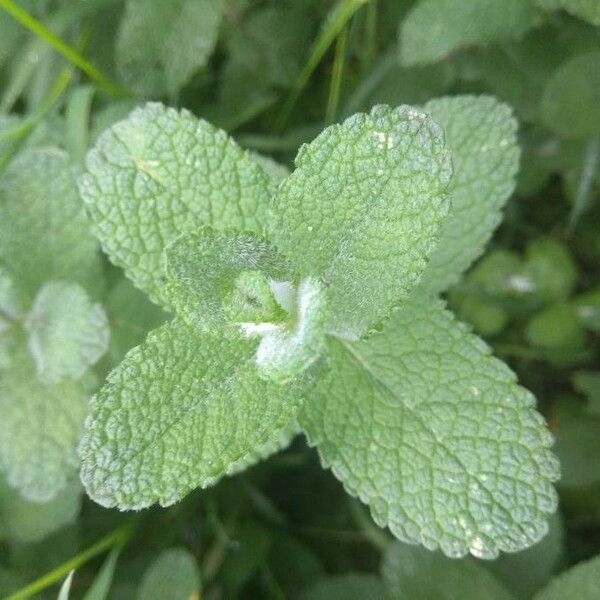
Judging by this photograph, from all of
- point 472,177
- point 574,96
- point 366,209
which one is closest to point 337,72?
point 574,96

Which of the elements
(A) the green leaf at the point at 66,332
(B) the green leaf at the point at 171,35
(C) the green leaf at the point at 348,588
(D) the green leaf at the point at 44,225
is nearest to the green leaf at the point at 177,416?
(A) the green leaf at the point at 66,332

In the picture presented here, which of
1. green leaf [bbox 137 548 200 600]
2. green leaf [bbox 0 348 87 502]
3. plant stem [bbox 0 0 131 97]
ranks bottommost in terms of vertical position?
green leaf [bbox 137 548 200 600]

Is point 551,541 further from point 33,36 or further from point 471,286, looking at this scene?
point 33,36

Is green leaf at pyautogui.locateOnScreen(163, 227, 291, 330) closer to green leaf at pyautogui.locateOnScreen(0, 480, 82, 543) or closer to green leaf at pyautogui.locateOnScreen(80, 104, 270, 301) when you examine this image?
green leaf at pyautogui.locateOnScreen(80, 104, 270, 301)

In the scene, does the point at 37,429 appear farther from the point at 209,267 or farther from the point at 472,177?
the point at 472,177

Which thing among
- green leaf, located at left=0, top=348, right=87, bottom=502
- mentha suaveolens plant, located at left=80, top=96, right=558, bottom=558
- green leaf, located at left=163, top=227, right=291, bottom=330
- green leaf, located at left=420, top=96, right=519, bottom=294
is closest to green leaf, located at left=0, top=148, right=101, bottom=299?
green leaf, located at left=0, top=348, right=87, bottom=502
